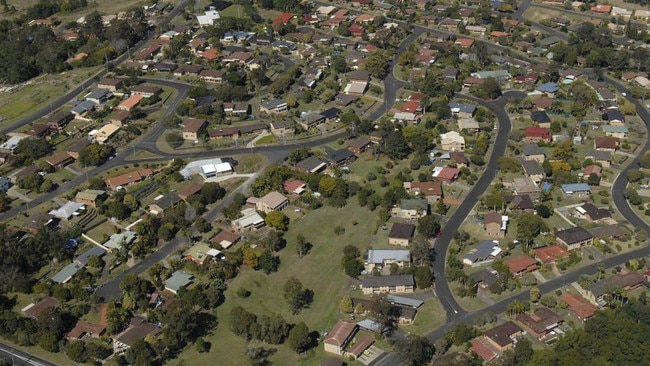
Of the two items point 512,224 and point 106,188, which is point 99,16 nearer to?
point 106,188

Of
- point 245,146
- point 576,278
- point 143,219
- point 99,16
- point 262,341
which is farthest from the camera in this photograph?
point 99,16

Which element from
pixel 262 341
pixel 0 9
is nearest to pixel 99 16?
pixel 0 9

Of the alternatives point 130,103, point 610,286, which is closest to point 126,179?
point 130,103

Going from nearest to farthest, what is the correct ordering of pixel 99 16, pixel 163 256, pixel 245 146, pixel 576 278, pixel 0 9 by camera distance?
pixel 576 278 < pixel 163 256 < pixel 245 146 < pixel 99 16 < pixel 0 9

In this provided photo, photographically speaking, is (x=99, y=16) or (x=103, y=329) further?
(x=99, y=16)

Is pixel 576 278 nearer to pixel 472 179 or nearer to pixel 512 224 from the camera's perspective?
pixel 512 224

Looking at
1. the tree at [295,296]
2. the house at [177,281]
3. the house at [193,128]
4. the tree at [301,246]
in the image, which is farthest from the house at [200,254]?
the house at [193,128]
